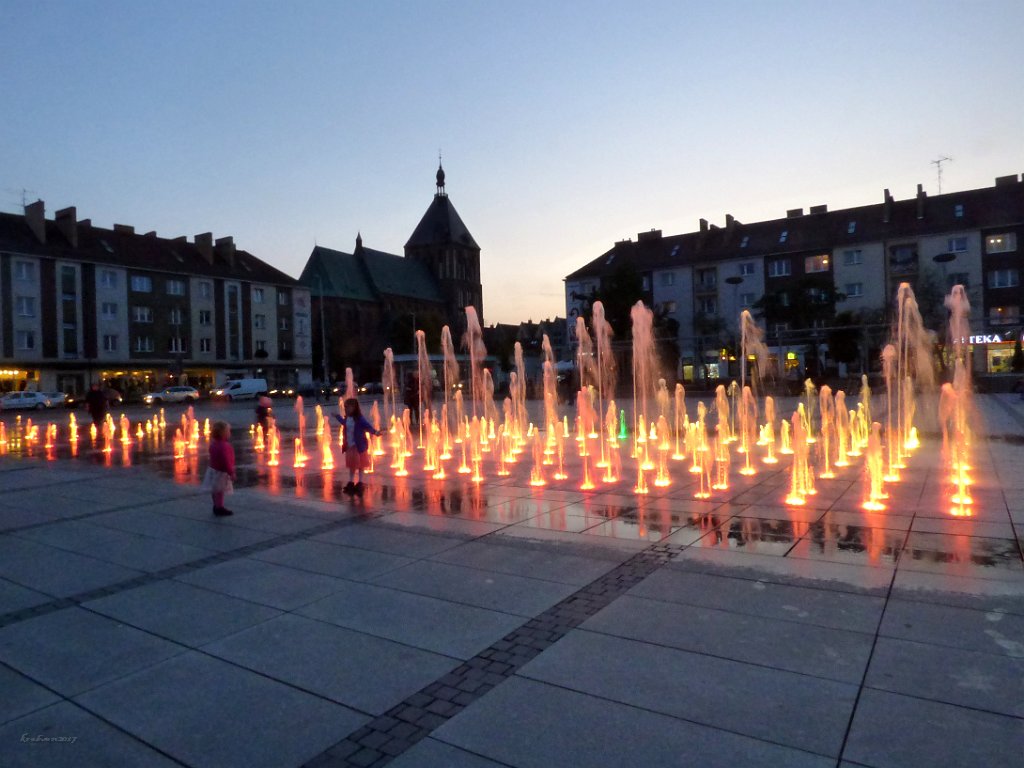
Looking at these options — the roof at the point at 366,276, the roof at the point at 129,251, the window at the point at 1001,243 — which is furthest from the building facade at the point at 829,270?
the roof at the point at 366,276

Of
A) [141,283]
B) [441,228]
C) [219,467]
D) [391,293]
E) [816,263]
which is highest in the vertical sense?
[441,228]

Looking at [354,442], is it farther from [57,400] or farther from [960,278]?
[960,278]

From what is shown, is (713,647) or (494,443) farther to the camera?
(494,443)

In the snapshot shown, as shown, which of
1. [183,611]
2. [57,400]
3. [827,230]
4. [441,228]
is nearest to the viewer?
[183,611]

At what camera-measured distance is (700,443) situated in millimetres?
15984

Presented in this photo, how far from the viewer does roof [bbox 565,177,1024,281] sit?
174 feet

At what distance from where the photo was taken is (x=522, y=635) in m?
4.99

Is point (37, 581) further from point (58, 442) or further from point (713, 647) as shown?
point (58, 442)

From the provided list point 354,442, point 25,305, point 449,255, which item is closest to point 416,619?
point 354,442

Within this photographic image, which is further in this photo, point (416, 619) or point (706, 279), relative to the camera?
point (706, 279)

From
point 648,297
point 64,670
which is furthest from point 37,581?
point 648,297

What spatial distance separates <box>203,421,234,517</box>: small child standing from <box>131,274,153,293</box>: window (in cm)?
5510

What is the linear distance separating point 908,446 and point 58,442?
2171cm

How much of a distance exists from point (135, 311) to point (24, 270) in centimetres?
823
